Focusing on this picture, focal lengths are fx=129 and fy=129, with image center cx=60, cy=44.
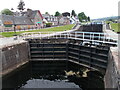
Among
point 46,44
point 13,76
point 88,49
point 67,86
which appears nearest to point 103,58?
point 88,49

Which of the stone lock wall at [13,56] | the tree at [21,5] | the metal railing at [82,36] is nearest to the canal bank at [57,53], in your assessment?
the stone lock wall at [13,56]

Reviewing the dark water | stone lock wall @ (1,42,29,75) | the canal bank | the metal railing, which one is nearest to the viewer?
the dark water

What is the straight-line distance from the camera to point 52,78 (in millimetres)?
12930

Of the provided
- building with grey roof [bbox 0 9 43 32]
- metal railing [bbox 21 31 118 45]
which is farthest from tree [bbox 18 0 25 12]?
metal railing [bbox 21 31 118 45]

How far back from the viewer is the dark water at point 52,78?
11273mm

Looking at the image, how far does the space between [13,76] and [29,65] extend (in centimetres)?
384

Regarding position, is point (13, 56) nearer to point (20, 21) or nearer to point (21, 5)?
point (20, 21)

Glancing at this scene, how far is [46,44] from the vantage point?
1777 cm

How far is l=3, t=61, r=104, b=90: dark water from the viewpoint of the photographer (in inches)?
444

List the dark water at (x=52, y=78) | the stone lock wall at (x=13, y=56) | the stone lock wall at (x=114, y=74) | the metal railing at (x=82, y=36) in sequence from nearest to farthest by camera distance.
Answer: the stone lock wall at (x=114, y=74), the dark water at (x=52, y=78), the stone lock wall at (x=13, y=56), the metal railing at (x=82, y=36)

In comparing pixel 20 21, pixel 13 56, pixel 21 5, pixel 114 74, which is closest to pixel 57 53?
pixel 13 56

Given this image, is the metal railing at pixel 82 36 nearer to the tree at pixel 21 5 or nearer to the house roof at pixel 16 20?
the house roof at pixel 16 20

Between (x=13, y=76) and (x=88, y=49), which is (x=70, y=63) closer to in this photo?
(x=88, y=49)

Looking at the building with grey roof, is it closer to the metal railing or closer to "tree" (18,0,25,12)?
the metal railing
